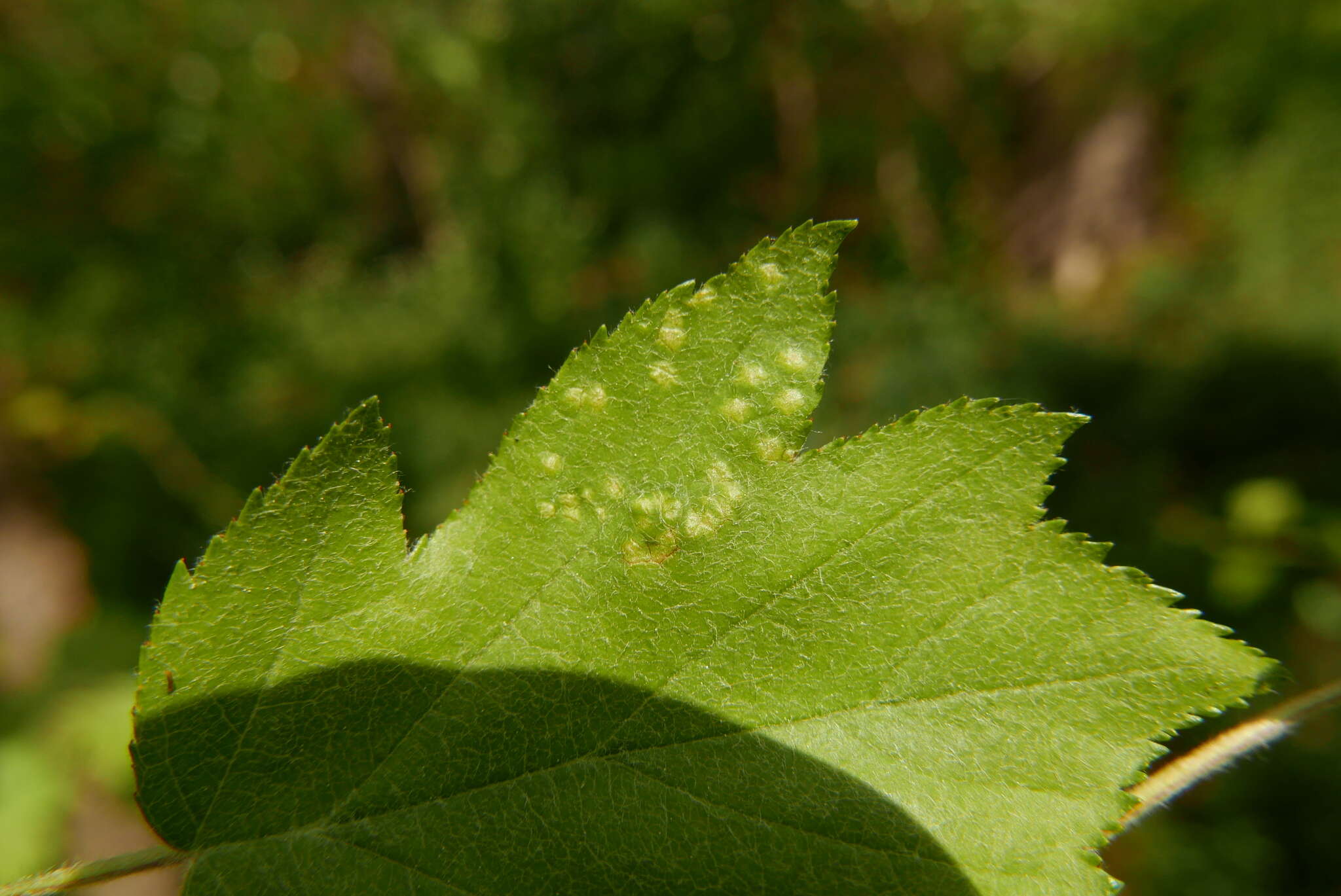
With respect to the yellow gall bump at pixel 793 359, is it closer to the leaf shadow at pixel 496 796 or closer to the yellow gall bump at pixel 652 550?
the yellow gall bump at pixel 652 550

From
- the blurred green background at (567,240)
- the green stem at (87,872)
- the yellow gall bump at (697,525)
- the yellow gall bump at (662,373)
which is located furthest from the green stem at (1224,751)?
the blurred green background at (567,240)

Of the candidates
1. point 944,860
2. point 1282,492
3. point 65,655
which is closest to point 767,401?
point 944,860

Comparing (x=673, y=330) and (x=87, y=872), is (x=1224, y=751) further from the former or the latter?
(x=87, y=872)

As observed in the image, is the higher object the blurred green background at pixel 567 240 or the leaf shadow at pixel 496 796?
the blurred green background at pixel 567 240

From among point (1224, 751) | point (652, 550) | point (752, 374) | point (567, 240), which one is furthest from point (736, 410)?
point (567, 240)

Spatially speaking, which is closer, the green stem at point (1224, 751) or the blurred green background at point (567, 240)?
the green stem at point (1224, 751)
